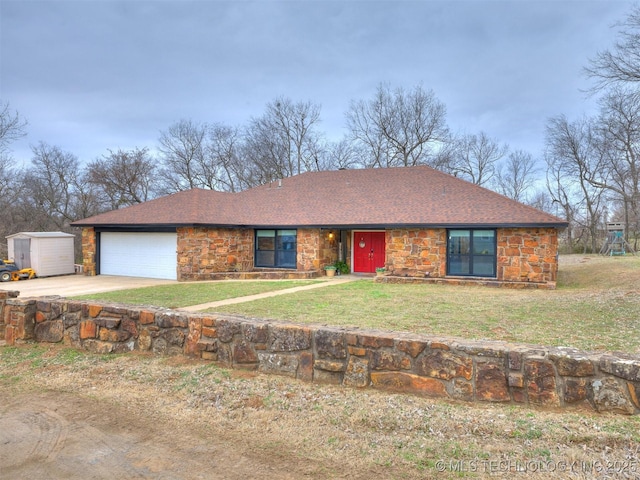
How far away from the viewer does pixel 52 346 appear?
5.70m

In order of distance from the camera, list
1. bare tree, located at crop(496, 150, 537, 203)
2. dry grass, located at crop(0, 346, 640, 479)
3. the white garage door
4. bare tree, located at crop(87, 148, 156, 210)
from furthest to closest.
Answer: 1. bare tree, located at crop(496, 150, 537, 203)
2. bare tree, located at crop(87, 148, 156, 210)
3. the white garage door
4. dry grass, located at crop(0, 346, 640, 479)

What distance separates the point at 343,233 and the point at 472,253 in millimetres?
5700

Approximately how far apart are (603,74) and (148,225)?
1636 centimetres

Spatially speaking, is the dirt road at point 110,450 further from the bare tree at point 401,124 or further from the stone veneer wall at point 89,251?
the bare tree at point 401,124

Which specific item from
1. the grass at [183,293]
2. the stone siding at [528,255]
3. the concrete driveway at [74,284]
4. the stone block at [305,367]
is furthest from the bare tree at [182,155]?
the stone block at [305,367]

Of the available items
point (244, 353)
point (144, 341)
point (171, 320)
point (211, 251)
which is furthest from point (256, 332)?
point (211, 251)

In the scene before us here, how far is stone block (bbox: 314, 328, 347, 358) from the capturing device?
4.07m

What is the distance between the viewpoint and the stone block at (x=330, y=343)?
4070 mm

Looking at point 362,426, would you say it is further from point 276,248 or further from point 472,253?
point 276,248

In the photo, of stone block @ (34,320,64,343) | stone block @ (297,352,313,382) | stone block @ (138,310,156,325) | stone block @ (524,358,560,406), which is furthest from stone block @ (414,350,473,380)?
stone block @ (34,320,64,343)

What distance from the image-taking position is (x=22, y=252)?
54.7 feet

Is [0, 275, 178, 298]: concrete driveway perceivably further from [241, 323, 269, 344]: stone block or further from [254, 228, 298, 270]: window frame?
[241, 323, 269, 344]: stone block

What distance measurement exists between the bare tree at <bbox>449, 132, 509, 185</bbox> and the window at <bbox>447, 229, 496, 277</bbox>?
21.7 m

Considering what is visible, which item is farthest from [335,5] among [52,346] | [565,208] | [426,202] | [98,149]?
[565,208]
